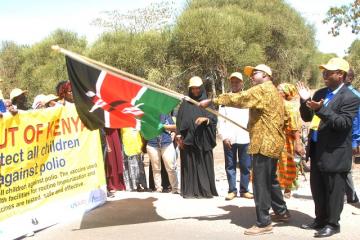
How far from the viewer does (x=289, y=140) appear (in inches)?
292

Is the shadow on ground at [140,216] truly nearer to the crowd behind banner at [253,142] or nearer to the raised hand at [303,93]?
the crowd behind banner at [253,142]

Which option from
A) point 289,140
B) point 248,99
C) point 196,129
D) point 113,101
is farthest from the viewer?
point 196,129

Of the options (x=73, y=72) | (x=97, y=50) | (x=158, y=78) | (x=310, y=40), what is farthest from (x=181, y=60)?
(x=73, y=72)

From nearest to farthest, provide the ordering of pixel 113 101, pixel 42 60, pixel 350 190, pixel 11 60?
pixel 113 101 < pixel 350 190 < pixel 42 60 < pixel 11 60

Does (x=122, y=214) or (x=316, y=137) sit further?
(x=122, y=214)

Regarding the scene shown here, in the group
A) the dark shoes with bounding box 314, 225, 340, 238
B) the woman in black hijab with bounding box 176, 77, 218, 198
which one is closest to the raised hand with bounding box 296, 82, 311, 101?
the dark shoes with bounding box 314, 225, 340, 238

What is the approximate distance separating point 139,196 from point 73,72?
2993 mm

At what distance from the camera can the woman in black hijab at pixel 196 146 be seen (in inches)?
307

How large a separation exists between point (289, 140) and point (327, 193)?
2.00 metres

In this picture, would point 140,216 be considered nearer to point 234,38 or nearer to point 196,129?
point 196,129

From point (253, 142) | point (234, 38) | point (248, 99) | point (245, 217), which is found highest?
point (234, 38)

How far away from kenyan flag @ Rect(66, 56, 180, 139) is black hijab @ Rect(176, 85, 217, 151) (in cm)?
154

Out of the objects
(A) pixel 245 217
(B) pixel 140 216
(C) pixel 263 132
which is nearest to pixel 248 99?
(C) pixel 263 132

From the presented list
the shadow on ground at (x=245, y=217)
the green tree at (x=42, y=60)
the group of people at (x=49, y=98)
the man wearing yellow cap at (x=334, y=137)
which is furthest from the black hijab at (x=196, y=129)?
the green tree at (x=42, y=60)
